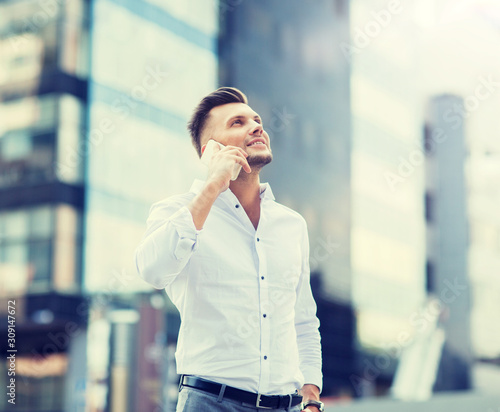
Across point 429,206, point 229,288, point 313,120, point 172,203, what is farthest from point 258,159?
point 429,206

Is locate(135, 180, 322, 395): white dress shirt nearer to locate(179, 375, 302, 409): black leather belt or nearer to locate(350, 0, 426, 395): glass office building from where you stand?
locate(179, 375, 302, 409): black leather belt

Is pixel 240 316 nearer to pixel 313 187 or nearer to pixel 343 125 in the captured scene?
pixel 313 187

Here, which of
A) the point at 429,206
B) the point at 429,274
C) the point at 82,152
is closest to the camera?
the point at 82,152

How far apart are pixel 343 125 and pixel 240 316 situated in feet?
80.1

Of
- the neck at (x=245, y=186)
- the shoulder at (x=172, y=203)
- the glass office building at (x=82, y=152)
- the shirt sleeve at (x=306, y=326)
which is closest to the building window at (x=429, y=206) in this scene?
the glass office building at (x=82, y=152)

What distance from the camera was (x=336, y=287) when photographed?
76.8 ft

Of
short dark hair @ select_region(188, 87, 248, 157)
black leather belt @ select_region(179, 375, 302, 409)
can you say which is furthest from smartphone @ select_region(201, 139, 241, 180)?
black leather belt @ select_region(179, 375, 302, 409)

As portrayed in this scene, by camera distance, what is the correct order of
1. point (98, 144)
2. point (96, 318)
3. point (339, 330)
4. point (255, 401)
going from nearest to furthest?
1. point (255, 401)
2. point (96, 318)
3. point (98, 144)
4. point (339, 330)

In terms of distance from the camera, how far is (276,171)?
21.3m

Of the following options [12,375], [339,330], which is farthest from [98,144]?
[339,330]

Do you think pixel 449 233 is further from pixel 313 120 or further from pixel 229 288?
pixel 229 288

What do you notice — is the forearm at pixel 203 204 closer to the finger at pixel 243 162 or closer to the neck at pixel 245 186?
the finger at pixel 243 162

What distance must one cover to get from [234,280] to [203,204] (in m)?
0.23

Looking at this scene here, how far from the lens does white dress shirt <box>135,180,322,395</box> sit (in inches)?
68.1
